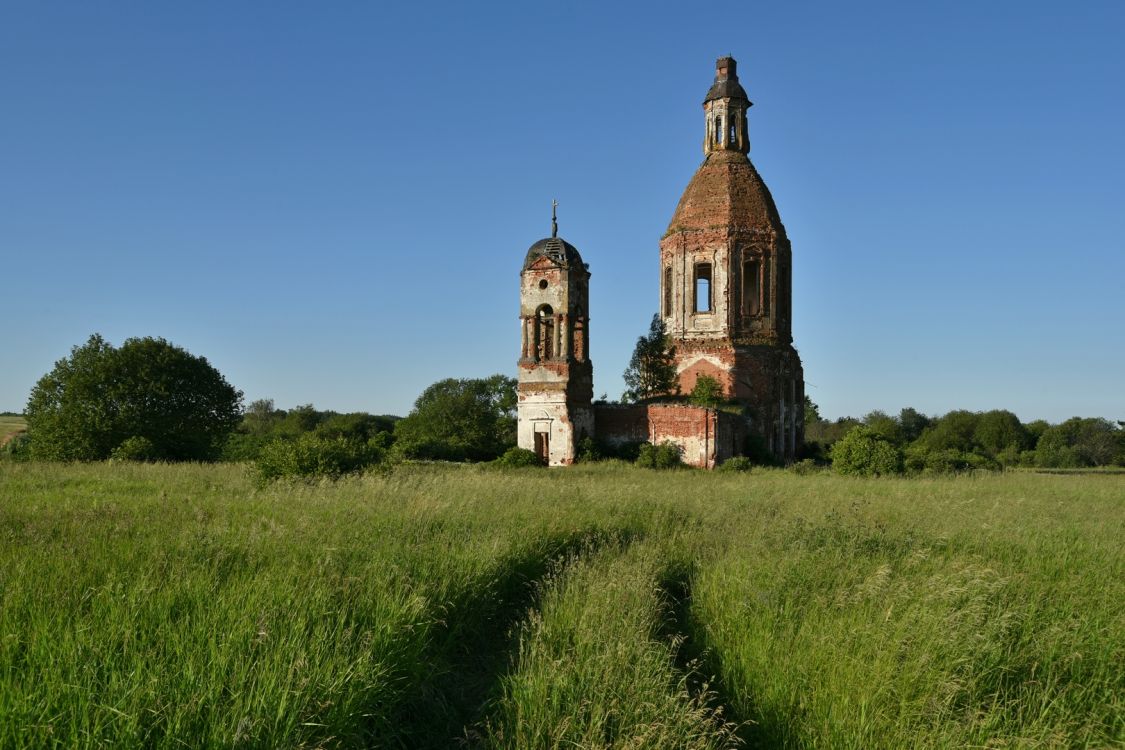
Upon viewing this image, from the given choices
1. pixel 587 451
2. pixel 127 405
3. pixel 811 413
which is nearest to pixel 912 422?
pixel 811 413

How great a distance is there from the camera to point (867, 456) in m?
23.9

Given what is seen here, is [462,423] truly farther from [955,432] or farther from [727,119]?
[955,432]

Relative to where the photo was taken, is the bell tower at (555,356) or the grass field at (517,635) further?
the bell tower at (555,356)

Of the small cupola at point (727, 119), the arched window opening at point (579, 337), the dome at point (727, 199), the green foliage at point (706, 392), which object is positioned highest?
the small cupola at point (727, 119)

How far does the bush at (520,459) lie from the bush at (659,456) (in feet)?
11.9

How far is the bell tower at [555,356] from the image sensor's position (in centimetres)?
2572

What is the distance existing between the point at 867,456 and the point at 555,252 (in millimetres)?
12643

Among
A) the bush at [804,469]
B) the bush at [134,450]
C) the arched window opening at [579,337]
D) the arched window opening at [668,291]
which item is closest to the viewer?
the bush at [134,450]

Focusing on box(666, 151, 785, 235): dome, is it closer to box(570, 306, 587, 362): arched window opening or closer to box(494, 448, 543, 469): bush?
box(570, 306, 587, 362): arched window opening

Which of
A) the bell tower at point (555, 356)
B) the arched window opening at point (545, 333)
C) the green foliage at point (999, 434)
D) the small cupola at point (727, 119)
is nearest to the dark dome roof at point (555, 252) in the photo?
the bell tower at point (555, 356)

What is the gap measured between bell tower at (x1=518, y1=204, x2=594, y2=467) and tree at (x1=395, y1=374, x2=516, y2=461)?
5.36m

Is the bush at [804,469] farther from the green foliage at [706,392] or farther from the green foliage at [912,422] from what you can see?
the green foliage at [912,422]

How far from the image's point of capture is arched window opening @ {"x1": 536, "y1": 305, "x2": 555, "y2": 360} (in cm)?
2652

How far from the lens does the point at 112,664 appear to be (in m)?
3.19
